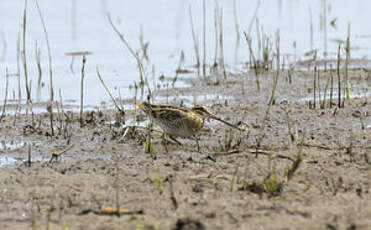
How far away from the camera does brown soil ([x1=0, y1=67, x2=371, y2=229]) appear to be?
471 cm

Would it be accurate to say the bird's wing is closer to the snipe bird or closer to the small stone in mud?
the snipe bird

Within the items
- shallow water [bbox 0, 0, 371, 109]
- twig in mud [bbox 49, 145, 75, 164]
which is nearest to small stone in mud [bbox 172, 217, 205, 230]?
twig in mud [bbox 49, 145, 75, 164]

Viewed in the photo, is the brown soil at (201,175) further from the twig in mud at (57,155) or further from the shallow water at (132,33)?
the shallow water at (132,33)

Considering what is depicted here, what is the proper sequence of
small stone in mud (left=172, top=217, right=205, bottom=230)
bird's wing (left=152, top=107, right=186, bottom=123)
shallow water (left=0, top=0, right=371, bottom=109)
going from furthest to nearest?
shallow water (left=0, top=0, right=371, bottom=109)
bird's wing (left=152, top=107, right=186, bottom=123)
small stone in mud (left=172, top=217, right=205, bottom=230)

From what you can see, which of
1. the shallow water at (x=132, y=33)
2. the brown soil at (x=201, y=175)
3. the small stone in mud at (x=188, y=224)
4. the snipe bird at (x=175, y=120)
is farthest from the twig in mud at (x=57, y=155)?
the shallow water at (x=132, y=33)

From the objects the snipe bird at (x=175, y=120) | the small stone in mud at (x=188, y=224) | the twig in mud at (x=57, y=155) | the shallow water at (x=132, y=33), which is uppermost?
the shallow water at (x=132, y=33)

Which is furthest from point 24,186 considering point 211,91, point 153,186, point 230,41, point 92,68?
point 230,41

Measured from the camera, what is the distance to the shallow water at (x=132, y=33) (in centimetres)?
1078

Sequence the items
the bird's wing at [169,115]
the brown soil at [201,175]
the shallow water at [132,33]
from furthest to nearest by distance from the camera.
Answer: the shallow water at [132,33] → the bird's wing at [169,115] → the brown soil at [201,175]

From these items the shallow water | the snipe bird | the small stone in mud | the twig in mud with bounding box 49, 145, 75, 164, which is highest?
the shallow water

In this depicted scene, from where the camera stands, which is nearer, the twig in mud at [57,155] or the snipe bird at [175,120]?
the twig in mud at [57,155]

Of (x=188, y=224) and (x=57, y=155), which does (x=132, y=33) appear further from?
(x=188, y=224)

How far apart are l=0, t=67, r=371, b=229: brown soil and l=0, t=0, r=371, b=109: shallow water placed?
2.29m

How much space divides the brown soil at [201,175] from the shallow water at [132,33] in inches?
90.1
